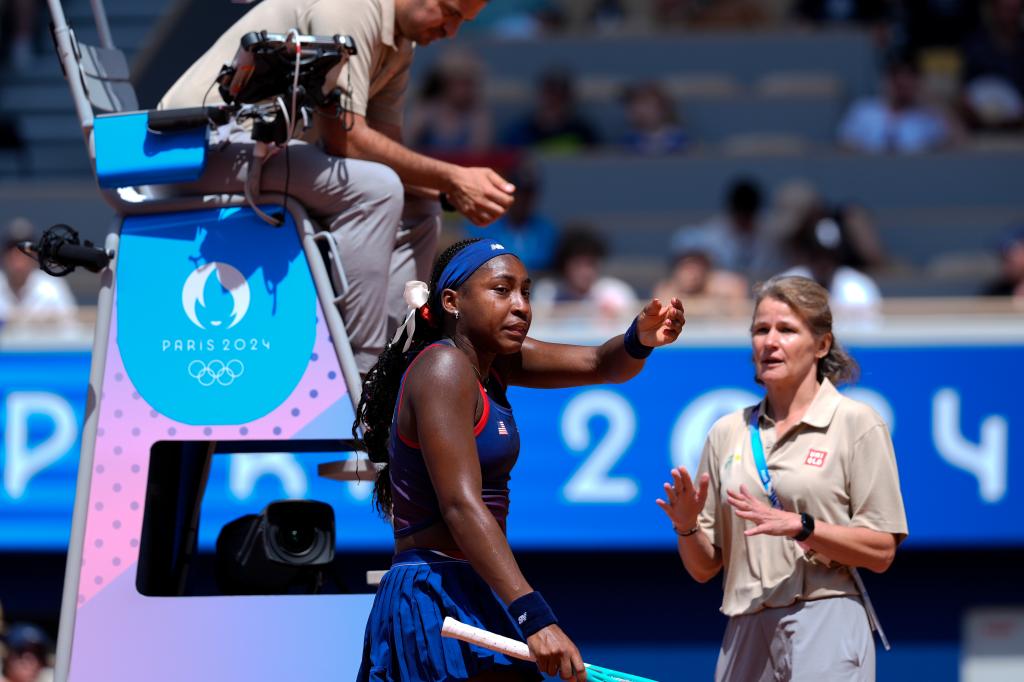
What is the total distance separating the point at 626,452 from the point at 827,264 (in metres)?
1.62

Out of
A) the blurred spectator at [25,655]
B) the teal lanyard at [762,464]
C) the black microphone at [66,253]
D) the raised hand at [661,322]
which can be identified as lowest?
the blurred spectator at [25,655]

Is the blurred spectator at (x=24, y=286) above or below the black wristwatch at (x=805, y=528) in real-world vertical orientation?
above

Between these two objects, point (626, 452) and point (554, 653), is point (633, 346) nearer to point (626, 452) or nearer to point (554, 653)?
point (554, 653)

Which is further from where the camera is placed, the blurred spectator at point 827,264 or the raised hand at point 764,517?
the blurred spectator at point 827,264

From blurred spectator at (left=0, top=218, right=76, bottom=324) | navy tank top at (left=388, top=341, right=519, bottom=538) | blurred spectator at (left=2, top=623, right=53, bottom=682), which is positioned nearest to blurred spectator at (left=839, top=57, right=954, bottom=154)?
blurred spectator at (left=0, top=218, right=76, bottom=324)

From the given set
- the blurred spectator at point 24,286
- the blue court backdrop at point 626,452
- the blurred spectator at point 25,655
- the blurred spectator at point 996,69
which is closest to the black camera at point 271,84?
the blue court backdrop at point 626,452

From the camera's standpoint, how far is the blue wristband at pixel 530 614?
11.2 feet

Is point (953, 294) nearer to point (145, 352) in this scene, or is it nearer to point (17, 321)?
point (17, 321)

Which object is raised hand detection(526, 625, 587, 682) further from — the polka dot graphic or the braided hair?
the polka dot graphic

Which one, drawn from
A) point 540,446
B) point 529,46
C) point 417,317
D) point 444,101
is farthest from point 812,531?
point 529,46

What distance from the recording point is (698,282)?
8.83m

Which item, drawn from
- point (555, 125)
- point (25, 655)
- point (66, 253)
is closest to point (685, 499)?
point (66, 253)

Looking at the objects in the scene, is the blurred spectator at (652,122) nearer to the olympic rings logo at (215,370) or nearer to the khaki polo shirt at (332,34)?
the khaki polo shirt at (332,34)

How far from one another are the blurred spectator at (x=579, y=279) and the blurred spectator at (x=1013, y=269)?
2146mm
